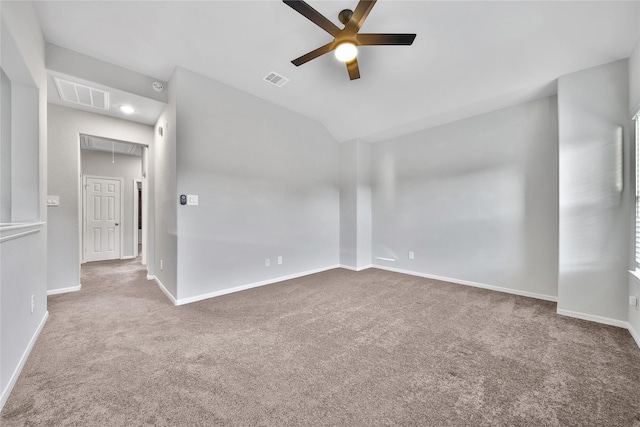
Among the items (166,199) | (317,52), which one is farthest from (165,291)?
(317,52)

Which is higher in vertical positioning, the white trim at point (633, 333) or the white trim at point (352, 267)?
the white trim at point (633, 333)

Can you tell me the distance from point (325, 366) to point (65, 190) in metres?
4.34

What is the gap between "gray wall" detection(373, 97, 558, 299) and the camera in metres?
3.23

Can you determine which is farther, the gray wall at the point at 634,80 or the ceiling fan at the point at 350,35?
the gray wall at the point at 634,80

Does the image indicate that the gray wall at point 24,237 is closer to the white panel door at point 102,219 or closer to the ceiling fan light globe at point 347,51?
the ceiling fan light globe at point 347,51

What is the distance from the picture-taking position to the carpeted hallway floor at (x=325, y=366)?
1389 millimetres

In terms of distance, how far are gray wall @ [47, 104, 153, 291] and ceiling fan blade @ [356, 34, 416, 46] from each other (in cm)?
407

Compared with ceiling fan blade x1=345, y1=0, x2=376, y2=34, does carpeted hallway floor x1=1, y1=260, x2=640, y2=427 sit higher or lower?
lower

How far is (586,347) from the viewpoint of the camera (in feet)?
6.79

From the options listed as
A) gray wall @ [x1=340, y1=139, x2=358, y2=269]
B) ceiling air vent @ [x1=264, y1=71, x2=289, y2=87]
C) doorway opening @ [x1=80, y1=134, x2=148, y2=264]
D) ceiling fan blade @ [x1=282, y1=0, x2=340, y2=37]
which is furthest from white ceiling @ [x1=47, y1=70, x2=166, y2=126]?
gray wall @ [x1=340, y1=139, x2=358, y2=269]

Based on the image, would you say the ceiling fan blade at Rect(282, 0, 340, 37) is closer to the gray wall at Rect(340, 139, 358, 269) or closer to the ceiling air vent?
the ceiling air vent

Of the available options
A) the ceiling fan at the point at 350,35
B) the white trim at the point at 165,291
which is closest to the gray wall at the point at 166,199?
the white trim at the point at 165,291

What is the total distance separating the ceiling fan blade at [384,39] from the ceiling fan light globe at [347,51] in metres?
0.07

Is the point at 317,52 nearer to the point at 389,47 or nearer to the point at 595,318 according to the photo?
the point at 389,47
